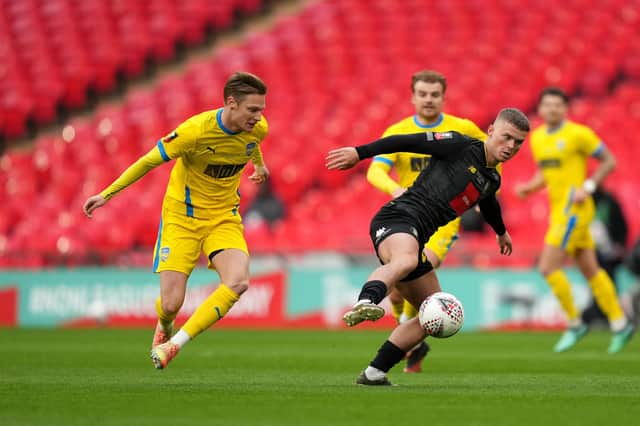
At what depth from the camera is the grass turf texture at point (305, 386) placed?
5664mm

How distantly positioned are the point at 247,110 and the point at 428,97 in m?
1.96

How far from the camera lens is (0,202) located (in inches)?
→ 814

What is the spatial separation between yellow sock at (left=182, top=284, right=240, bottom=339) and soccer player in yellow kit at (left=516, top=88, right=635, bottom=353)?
450cm

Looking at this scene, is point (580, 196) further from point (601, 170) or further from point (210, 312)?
point (210, 312)

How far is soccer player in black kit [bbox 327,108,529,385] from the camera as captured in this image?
23.3 ft

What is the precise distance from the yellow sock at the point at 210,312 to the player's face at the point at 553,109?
16.8 feet

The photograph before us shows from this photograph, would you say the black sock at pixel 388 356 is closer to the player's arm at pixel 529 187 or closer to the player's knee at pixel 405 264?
the player's knee at pixel 405 264

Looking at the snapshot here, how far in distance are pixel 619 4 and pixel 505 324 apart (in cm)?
967

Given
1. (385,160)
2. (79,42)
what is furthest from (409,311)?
(79,42)

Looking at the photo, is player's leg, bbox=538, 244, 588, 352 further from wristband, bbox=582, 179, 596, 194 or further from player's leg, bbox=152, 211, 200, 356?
player's leg, bbox=152, 211, 200, 356

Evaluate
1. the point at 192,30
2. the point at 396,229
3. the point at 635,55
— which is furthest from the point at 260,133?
the point at 192,30

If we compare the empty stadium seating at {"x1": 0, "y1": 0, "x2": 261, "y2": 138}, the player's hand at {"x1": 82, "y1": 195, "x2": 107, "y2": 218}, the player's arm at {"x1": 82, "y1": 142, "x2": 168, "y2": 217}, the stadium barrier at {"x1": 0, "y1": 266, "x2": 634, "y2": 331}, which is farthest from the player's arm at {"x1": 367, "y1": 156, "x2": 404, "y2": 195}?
the empty stadium seating at {"x1": 0, "y1": 0, "x2": 261, "y2": 138}

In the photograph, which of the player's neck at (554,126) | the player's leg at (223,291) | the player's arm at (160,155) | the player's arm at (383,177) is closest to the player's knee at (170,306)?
the player's leg at (223,291)

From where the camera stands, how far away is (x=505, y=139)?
281 inches
